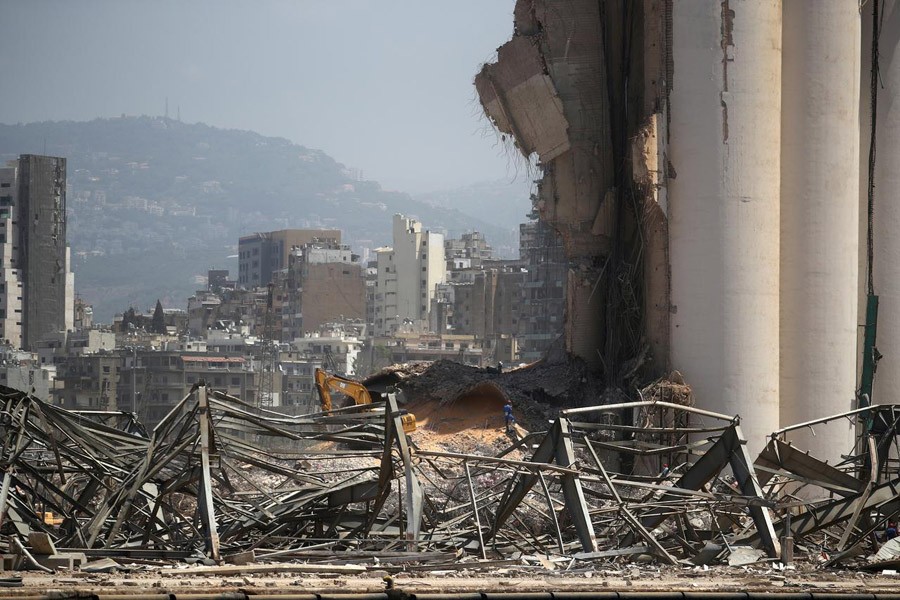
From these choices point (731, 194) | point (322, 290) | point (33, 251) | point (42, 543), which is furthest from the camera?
point (322, 290)

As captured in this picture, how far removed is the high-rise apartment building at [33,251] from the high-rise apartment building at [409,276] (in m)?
39.6

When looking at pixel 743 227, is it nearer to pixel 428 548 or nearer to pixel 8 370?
pixel 428 548

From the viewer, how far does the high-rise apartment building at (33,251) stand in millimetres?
168000

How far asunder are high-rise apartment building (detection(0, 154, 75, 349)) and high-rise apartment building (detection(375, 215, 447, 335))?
39612mm

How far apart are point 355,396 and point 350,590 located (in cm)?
2371

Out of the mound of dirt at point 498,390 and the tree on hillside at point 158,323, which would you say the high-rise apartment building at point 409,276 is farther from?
the mound of dirt at point 498,390

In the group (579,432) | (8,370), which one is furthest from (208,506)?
(8,370)

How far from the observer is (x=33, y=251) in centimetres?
17438

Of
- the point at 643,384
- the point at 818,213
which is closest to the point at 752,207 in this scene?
the point at 818,213

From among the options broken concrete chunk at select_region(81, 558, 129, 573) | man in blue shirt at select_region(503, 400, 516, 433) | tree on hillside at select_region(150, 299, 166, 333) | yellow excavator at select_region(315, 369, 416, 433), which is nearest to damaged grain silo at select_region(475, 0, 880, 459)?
man in blue shirt at select_region(503, 400, 516, 433)

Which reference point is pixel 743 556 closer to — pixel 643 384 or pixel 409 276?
pixel 643 384

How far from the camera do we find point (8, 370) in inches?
4953

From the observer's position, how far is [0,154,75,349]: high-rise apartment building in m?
168

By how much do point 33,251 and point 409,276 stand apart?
48250 millimetres
